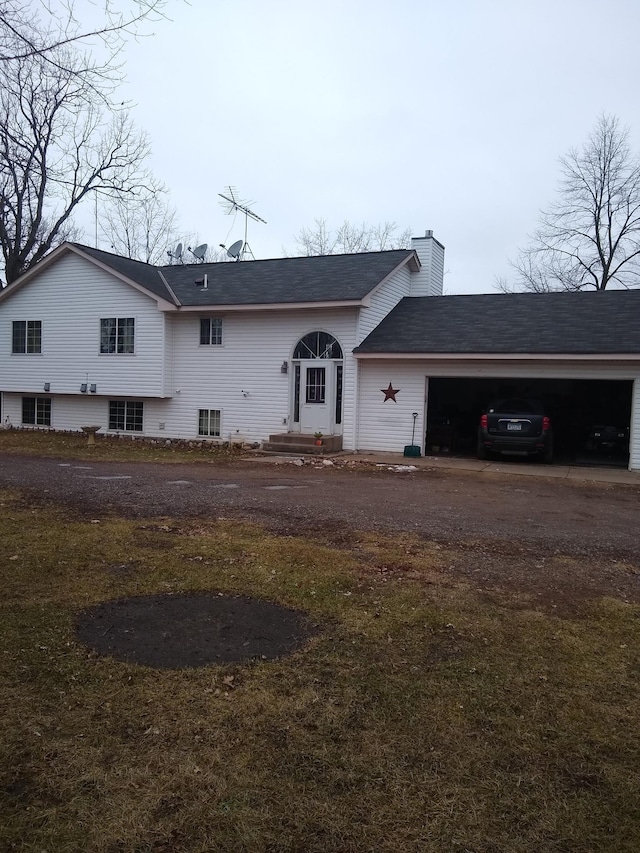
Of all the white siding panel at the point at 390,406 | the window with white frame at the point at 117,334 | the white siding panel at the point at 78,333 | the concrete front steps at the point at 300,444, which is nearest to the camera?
the concrete front steps at the point at 300,444

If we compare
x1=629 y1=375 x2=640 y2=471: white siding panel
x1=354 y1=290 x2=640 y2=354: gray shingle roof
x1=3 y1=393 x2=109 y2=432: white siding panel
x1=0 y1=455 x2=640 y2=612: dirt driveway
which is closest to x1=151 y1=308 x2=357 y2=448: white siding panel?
x1=354 y1=290 x2=640 y2=354: gray shingle roof

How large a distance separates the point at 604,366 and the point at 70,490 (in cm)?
1143

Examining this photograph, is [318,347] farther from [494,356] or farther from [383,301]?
[494,356]

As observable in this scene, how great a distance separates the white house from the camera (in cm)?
1554

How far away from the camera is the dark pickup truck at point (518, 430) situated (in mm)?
14789

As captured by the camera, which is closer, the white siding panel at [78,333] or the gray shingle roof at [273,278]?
the gray shingle roof at [273,278]

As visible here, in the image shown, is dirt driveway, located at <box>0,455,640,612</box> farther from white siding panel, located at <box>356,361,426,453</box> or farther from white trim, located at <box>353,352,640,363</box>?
white trim, located at <box>353,352,640,363</box>

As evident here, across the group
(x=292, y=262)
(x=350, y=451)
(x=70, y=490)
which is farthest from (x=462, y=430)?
(x=70, y=490)

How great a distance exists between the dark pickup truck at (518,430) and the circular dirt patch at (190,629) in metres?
11.2

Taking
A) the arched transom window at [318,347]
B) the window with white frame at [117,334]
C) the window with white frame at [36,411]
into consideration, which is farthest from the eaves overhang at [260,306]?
the window with white frame at [36,411]

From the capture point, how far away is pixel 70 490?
9.60 metres

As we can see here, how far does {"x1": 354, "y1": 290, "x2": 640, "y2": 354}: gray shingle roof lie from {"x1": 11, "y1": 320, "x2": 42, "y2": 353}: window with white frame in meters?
11.0

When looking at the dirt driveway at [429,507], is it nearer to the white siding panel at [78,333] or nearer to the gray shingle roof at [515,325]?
the gray shingle roof at [515,325]

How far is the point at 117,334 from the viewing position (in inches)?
755
